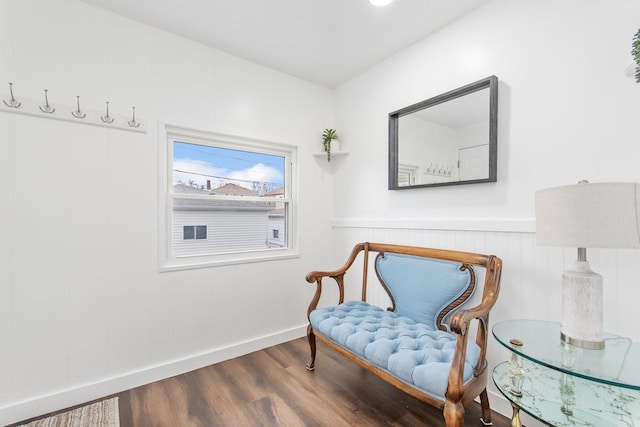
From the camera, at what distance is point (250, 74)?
249 centimetres

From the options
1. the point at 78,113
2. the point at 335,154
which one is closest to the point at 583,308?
the point at 335,154

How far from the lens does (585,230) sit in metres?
1.05

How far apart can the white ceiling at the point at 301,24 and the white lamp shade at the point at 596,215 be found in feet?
4.77

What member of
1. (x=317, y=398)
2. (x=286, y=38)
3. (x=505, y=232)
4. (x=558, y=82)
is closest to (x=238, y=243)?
(x=317, y=398)

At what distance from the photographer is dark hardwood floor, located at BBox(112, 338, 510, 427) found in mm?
1615

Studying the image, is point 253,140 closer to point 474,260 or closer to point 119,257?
point 119,257

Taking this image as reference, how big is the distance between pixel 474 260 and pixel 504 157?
0.65m

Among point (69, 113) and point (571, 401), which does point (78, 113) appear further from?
point (571, 401)

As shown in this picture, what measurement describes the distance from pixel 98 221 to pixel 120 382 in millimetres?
1085

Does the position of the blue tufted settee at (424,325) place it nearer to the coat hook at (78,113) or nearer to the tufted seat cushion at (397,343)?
the tufted seat cushion at (397,343)

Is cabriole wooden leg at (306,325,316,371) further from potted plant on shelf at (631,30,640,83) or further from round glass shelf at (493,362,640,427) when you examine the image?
potted plant on shelf at (631,30,640,83)

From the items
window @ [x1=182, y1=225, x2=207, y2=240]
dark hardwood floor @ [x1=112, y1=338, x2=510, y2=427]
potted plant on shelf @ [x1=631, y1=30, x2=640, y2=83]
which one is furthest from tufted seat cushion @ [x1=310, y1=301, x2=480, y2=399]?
potted plant on shelf @ [x1=631, y1=30, x2=640, y2=83]

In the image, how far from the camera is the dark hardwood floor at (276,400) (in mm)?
1615

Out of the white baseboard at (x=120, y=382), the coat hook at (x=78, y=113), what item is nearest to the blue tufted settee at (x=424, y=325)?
the white baseboard at (x=120, y=382)
